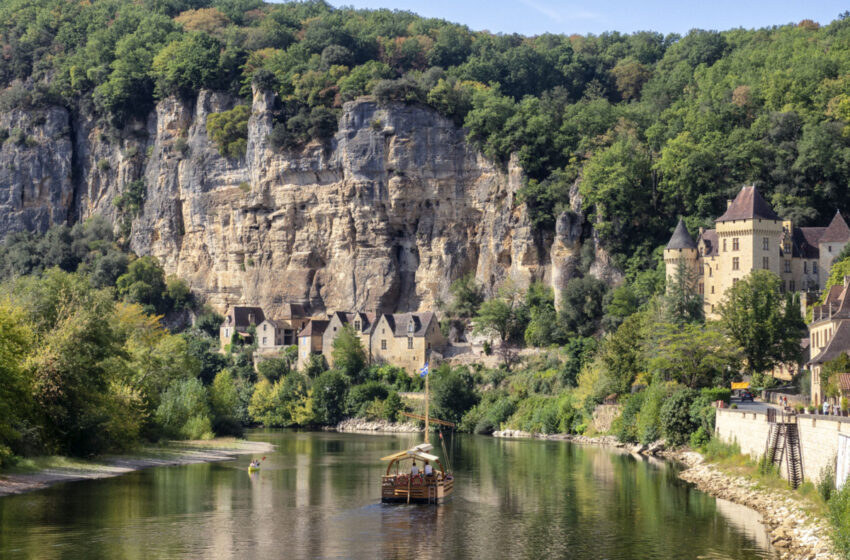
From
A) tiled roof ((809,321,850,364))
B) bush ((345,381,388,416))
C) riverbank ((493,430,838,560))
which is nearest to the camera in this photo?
riverbank ((493,430,838,560))

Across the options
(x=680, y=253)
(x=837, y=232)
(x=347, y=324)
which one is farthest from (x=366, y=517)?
(x=347, y=324)

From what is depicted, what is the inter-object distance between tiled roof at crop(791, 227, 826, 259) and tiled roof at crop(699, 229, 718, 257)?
5387 millimetres

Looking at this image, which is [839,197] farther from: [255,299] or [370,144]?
[255,299]

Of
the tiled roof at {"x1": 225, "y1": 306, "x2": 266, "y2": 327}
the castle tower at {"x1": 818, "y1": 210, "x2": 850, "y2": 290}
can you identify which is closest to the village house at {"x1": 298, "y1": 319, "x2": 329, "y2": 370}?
the tiled roof at {"x1": 225, "y1": 306, "x2": 266, "y2": 327}

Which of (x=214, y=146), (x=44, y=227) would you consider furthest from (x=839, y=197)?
(x=44, y=227)

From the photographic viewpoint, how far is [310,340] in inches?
3878

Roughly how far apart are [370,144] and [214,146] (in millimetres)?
19052

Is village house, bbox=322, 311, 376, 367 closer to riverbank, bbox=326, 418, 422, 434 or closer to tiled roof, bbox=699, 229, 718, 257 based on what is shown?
riverbank, bbox=326, 418, 422, 434

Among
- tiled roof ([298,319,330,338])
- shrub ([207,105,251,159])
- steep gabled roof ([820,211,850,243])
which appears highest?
shrub ([207,105,251,159])

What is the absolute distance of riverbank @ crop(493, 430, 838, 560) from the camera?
31.3 metres

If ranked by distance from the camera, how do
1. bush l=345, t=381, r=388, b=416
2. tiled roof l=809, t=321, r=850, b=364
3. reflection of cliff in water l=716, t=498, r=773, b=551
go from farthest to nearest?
bush l=345, t=381, r=388, b=416 < tiled roof l=809, t=321, r=850, b=364 < reflection of cliff in water l=716, t=498, r=773, b=551

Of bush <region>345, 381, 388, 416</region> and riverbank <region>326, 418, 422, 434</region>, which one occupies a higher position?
bush <region>345, 381, 388, 416</region>

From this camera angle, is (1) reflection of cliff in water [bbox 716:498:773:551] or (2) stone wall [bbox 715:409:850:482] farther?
(2) stone wall [bbox 715:409:850:482]

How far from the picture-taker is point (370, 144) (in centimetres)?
10081
